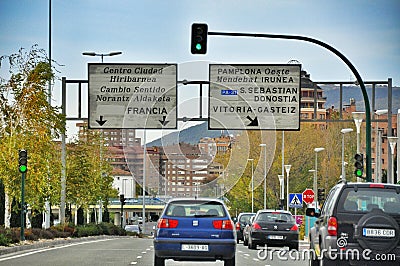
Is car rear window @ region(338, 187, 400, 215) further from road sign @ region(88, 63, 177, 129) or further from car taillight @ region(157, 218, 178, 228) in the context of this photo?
road sign @ region(88, 63, 177, 129)

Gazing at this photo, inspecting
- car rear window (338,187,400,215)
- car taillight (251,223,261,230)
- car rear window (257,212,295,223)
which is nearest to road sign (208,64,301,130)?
car rear window (257,212,295,223)

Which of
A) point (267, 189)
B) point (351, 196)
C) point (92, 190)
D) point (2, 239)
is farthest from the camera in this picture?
point (267, 189)

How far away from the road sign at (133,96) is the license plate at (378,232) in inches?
994

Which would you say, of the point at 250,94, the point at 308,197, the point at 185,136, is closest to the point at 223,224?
the point at 250,94

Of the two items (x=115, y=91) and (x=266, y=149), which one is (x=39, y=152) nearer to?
(x=115, y=91)

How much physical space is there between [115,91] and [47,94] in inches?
214

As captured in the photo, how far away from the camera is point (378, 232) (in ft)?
56.6

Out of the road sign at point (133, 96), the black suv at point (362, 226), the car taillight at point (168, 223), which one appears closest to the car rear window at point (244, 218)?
the road sign at point (133, 96)

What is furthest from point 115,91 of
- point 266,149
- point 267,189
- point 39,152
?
point 267,189

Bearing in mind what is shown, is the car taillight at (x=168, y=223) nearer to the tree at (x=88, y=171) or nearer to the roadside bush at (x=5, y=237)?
the roadside bush at (x=5, y=237)

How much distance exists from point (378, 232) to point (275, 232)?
1929 cm

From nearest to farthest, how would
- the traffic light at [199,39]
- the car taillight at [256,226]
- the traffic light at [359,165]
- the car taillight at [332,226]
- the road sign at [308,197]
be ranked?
the car taillight at [332,226] → the traffic light at [199,39] → the traffic light at [359,165] → the car taillight at [256,226] → the road sign at [308,197]

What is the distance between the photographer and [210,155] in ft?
157

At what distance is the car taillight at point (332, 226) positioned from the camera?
1755cm
